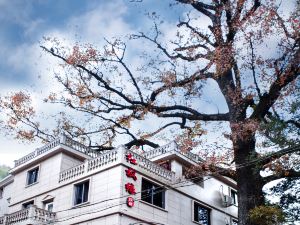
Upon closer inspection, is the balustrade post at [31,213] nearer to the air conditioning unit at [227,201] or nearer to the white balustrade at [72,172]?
the white balustrade at [72,172]

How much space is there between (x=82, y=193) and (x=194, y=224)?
6.60 meters

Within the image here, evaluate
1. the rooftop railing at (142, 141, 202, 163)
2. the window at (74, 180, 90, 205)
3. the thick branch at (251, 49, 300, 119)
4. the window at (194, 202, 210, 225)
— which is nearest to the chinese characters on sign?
the window at (74, 180, 90, 205)

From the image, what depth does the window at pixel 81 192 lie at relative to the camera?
765 inches

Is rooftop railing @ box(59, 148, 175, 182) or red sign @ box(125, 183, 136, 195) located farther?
rooftop railing @ box(59, 148, 175, 182)

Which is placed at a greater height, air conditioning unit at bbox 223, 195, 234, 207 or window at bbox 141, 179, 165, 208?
air conditioning unit at bbox 223, 195, 234, 207

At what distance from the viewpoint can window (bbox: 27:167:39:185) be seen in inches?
928

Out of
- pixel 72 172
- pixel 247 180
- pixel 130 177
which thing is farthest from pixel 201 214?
pixel 247 180

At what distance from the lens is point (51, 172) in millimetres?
22188

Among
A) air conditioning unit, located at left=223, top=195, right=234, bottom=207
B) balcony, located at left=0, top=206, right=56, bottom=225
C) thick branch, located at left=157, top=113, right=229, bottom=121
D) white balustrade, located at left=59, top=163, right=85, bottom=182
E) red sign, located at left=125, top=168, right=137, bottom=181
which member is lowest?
balcony, located at left=0, top=206, right=56, bottom=225

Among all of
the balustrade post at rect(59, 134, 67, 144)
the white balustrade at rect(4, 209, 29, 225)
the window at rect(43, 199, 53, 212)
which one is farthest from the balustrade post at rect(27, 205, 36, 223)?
the balustrade post at rect(59, 134, 67, 144)

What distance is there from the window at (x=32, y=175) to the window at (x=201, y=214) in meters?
9.83

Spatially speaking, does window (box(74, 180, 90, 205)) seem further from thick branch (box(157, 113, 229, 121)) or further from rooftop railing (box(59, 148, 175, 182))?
thick branch (box(157, 113, 229, 121))

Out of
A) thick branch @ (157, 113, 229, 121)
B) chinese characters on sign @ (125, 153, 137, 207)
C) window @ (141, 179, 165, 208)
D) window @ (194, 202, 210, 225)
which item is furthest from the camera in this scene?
window @ (194, 202, 210, 225)

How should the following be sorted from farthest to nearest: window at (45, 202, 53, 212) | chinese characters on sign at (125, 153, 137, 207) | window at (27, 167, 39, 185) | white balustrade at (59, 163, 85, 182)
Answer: window at (27, 167, 39, 185), window at (45, 202, 53, 212), white balustrade at (59, 163, 85, 182), chinese characters on sign at (125, 153, 137, 207)
